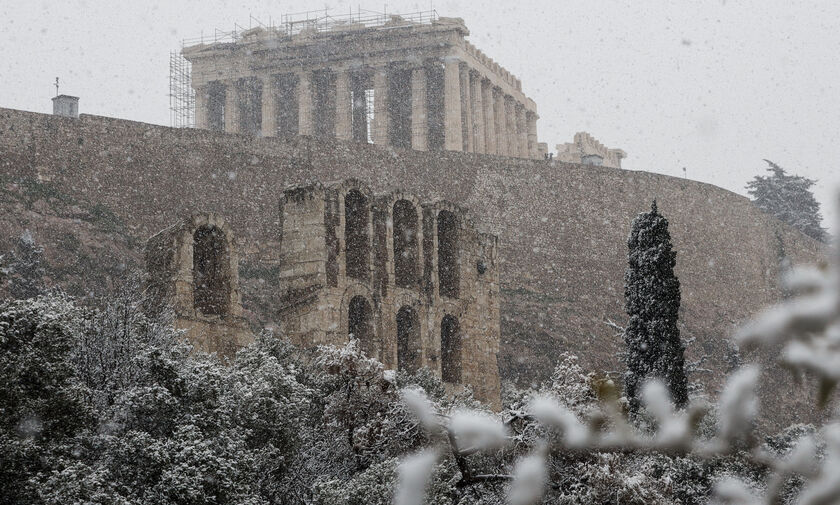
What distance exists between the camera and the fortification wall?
39625mm

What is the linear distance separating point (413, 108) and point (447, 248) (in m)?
26.2

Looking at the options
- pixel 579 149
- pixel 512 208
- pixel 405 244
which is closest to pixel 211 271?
pixel 405 244

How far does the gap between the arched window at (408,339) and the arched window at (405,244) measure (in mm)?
806

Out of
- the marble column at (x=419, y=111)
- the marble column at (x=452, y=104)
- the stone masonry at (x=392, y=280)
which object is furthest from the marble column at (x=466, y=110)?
the stone masonry at (x=392, y=280)

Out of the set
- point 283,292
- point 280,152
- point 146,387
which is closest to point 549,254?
point 280,152

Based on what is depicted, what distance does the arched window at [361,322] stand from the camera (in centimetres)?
3056

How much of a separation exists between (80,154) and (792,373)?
129 feet

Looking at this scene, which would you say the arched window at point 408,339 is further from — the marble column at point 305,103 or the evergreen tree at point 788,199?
the evergreen tree at point 788,199

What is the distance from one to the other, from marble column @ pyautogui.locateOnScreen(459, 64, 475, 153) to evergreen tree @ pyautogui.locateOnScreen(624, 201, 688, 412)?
3312cm

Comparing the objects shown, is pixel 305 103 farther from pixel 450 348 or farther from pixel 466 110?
pixel 450 348

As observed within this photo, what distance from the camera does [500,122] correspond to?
65.7m

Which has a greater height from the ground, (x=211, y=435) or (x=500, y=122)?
(x=500, y=122)

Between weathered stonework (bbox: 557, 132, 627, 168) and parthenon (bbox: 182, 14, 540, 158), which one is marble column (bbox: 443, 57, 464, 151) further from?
weathered stonework (bbox: 557, 132, 627, 168)

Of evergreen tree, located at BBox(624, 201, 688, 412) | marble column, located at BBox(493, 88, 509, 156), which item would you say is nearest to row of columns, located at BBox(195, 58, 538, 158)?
marble column, located at BBox(493, 88, 509, 156)
